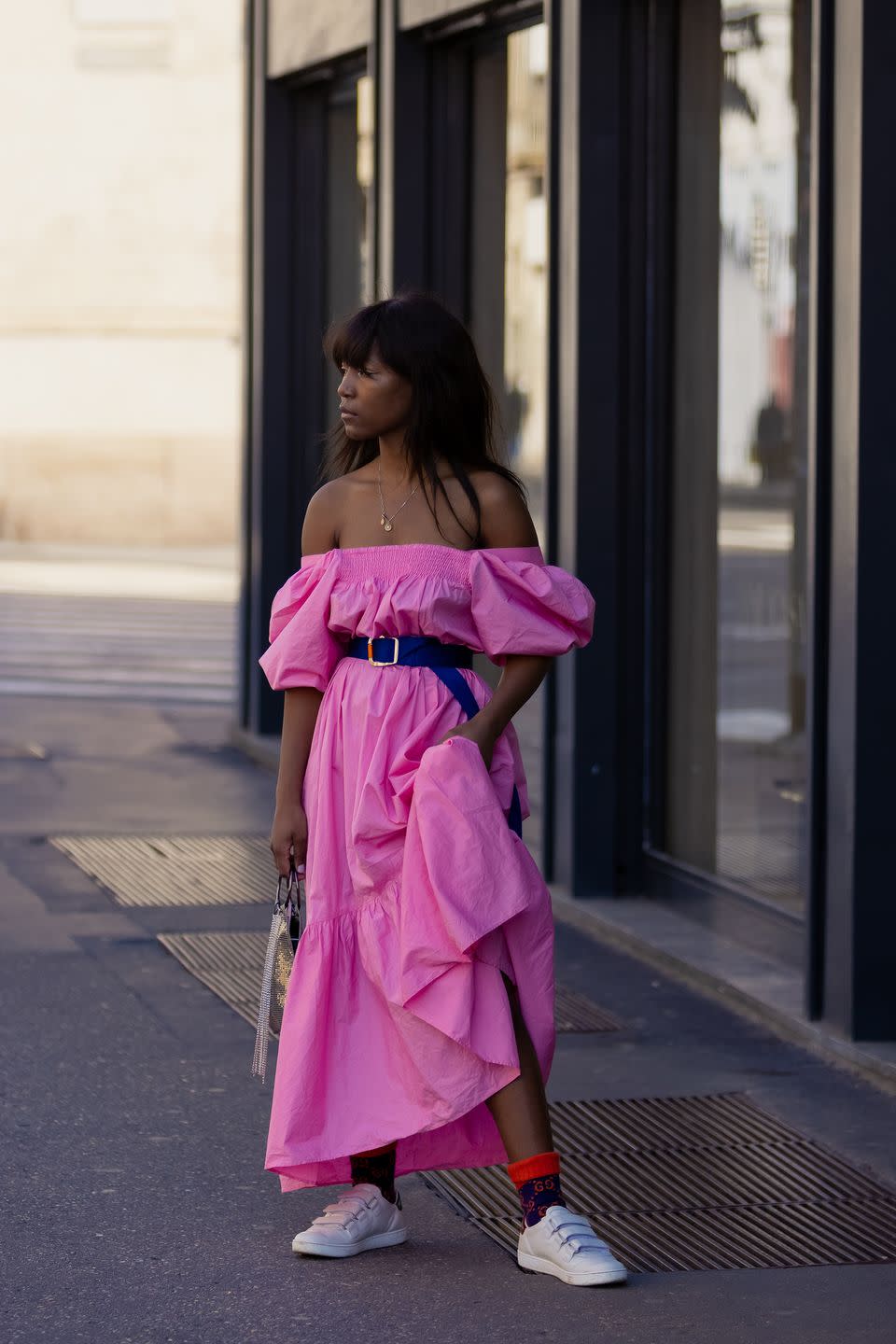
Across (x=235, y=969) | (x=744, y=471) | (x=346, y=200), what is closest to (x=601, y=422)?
(x=744, y=471)

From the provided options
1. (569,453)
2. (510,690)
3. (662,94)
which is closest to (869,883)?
(510,690)

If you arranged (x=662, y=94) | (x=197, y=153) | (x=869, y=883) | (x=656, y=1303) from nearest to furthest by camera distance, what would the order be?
1. (x=656, y=1303)
2. (x=869, y=883)
3. (x=662, y=94)
4. (x=197, y=153)

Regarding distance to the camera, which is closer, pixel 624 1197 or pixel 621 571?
pixel 624 1197

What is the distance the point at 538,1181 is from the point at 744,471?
3577 millimetres

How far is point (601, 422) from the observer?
25.0 ft

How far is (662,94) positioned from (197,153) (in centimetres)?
2449

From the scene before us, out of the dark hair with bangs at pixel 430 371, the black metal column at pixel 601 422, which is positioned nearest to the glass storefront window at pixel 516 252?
the black metal column at pixel 601 422

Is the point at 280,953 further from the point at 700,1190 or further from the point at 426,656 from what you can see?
the point at 700,1190

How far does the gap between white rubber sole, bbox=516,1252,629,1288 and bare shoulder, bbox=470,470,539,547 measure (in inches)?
53.2

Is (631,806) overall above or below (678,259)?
below

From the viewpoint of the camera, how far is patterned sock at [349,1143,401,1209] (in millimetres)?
4406

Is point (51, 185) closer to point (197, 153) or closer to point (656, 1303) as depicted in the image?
point (197, 153)

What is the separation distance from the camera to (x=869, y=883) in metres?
5.72

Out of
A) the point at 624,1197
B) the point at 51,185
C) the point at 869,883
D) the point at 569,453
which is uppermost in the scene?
the point at 51,185
